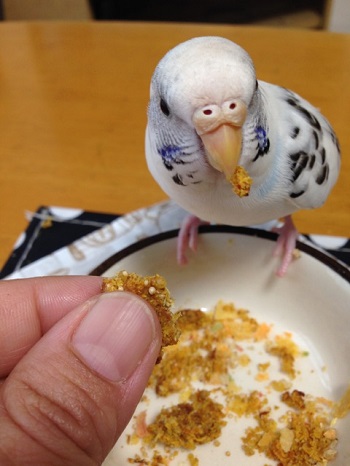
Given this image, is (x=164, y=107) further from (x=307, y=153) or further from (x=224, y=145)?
(x=307, y=153)

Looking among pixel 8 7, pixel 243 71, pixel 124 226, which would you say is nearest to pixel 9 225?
pixel 124 226

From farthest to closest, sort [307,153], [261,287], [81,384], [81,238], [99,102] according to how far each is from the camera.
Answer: [99,102] → [81,238] → [261,287] → [307,153] → [81,384]

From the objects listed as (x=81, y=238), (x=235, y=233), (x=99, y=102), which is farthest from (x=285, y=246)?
(x=99, y=102)

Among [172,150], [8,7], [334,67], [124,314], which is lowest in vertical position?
[124,314]

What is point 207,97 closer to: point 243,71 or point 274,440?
point 243,71

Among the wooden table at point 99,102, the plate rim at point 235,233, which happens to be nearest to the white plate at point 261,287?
the plate rim at point 235,233

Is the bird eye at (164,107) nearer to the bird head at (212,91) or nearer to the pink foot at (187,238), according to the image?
the bird head at (212,91)

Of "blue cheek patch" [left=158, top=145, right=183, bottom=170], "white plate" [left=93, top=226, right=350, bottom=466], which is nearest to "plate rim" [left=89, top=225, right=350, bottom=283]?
"white plate" [left=93, top=226, right=350, bottom=466]

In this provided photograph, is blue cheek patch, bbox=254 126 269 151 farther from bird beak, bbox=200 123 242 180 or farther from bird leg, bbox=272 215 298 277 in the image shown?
bird leg, bbox=272 215 298 277
